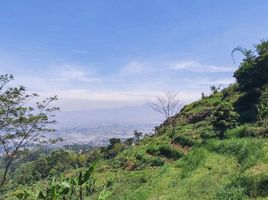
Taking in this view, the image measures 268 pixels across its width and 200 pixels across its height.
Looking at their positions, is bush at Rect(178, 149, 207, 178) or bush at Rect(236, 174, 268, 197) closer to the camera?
bush at Rect(236, 174, 268, 197)

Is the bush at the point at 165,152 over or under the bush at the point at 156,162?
over

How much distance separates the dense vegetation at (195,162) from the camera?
48.4 feet

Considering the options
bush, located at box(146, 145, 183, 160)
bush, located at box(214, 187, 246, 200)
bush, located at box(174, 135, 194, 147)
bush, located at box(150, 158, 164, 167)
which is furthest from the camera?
bush, located at box(174, 135, 194, 147)

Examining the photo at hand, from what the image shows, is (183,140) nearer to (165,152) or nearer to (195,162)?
(165,152)

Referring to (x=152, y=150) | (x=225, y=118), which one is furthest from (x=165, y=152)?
(x=225, y=118)

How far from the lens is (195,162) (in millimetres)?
21062

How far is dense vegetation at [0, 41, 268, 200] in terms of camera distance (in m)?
14.8

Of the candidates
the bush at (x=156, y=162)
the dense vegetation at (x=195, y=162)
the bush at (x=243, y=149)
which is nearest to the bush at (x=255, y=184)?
the dense vegetation at (x=195, y=162)

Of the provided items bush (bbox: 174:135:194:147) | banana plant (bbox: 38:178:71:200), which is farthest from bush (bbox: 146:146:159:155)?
banana plant (bbox: 38:178:71:200)

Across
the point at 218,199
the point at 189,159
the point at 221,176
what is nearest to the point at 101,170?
the point at 189,159

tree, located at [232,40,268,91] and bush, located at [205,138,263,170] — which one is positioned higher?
tree, located at [232,40,268,91]

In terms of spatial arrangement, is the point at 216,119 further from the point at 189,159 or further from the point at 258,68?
the point at 189,159

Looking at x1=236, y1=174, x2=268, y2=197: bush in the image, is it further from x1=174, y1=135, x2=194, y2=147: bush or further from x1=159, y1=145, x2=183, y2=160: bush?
x1=174, y1=135, x2=194, y2=147: bush

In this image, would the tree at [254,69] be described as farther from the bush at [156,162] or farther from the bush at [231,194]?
the bush at [231,194]
